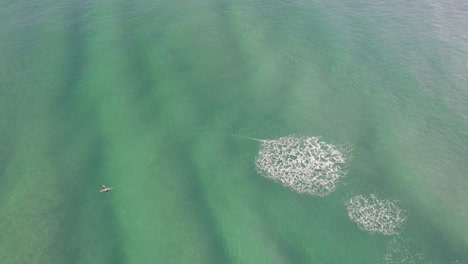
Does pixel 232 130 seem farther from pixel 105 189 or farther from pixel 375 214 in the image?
pixel 375 214

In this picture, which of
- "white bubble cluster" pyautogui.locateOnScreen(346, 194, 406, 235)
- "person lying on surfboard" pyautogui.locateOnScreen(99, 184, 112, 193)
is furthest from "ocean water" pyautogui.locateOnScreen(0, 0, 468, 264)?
"person lying on surfboard" pyautogui.locateOnScreen(99, 184, 112, 193)

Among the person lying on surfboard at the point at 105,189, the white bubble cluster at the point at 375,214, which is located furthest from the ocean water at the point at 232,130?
the person lying on surfboard at the point at 105,189

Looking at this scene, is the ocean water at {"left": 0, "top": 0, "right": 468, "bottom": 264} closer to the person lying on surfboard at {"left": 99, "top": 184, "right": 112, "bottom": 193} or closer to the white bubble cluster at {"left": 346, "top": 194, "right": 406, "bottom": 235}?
the white bubble cluster at {"left": 346, "top": 194, "right": 406, "bottom": 235}

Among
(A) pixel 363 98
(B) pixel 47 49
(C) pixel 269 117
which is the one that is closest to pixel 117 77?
(B) pixel 47 49

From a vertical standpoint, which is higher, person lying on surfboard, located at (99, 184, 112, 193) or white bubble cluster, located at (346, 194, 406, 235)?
person lying on surfboard, located at (99, 184, 112, 193)

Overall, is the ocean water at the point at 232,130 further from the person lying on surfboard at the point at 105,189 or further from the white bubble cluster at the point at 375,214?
the person lying on surfboard at the point at 105,189

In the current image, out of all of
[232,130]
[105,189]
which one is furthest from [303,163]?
[105,189]
